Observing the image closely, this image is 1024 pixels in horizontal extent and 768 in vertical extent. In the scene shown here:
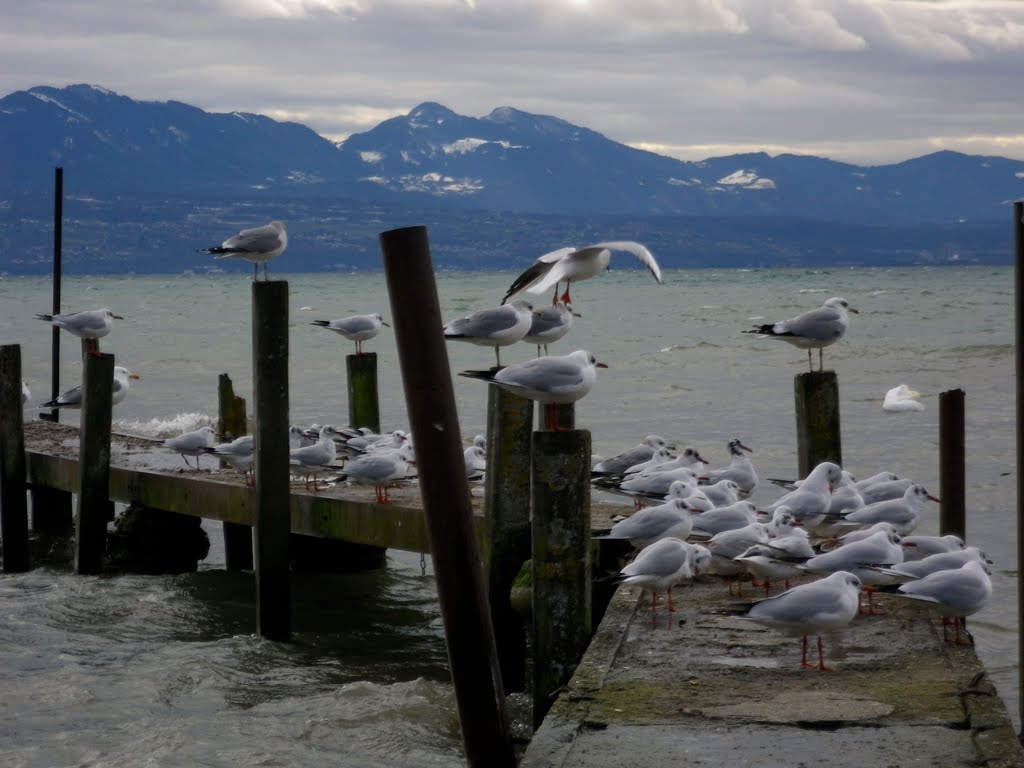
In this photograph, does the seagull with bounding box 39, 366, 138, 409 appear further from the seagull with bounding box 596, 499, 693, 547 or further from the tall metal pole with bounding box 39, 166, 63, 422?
the seagull with bounding box 596, 499, 693, 547

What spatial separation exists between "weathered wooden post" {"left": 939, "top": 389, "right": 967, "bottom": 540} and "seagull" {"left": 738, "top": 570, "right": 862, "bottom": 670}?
3.44 metres

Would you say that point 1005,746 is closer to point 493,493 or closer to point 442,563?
point 442,563

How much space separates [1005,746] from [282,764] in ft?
14.0

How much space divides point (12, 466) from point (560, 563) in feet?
27.1

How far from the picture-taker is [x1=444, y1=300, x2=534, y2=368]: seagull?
9516 millimetres

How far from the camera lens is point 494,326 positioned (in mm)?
9570

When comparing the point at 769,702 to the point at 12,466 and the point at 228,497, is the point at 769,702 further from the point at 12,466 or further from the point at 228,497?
the point at 12,466

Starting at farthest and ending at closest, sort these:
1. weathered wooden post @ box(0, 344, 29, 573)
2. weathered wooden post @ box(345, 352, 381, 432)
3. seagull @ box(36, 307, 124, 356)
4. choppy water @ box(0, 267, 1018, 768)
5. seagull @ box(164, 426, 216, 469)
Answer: seagull @ box(36, 307, 124, 356)
weathered wooden post @ box(345, 352, 381, 432)
weathered wooden post @ box(0, 344, 29, 573)
seagull @ box(164, 426, 216, 469)
choppy water @ box(0, 267, 1018, 768)

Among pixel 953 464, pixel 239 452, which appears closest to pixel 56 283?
pixel 239 452

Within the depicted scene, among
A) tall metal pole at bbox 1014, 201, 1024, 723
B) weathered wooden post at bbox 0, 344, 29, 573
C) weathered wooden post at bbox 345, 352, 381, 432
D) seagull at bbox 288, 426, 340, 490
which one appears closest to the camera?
tall metal pole at bbox 1014, 201, 1024, 723

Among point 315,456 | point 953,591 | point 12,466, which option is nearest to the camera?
point 953,591

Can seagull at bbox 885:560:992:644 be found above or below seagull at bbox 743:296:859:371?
below

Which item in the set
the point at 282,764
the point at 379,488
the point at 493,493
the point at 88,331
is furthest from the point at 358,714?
the point at 88,331

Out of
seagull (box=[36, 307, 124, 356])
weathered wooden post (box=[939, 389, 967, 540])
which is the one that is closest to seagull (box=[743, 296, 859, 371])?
weathered wooden post (box=[939, 389, 967, 540])
